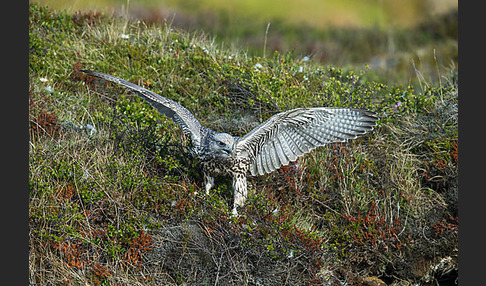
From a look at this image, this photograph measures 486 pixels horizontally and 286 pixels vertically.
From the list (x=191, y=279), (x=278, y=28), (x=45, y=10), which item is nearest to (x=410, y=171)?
(x=191, y=279)

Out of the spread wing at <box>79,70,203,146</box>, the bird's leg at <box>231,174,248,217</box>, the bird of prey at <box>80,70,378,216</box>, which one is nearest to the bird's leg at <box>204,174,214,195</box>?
the bird of prey at <box>80,70,378,216</box>

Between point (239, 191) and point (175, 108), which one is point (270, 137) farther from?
point (175, 108)

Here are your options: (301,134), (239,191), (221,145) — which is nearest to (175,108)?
(221,145)

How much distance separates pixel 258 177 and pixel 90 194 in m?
1.86

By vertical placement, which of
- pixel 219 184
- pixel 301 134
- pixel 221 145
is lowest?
pixel 219 184

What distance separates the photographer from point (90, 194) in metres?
5.73

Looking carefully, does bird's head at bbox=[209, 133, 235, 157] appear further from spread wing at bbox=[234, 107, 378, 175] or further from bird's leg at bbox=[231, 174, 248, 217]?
bird's leg at bbox=[231, 174, 248, 217]

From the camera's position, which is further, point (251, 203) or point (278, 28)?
point (278, 28)

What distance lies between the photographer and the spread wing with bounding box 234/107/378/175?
19.2 feet

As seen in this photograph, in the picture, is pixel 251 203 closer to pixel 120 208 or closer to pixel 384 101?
pixel 120 208

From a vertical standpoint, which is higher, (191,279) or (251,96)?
(251,96)

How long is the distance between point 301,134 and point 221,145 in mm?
949

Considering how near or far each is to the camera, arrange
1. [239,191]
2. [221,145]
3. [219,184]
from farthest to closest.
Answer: [219,184], [239,191], [221,145]

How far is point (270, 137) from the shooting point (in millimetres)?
5965
